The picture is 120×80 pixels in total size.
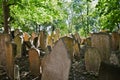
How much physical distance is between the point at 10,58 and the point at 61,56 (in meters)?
3.84

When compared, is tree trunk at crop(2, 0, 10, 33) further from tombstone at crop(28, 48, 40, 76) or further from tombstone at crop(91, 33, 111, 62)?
tombstone at crop(28, 48, 40, 76)

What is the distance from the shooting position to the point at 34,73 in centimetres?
930

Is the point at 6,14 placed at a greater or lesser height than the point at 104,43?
greater

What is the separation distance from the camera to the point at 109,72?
203 inches

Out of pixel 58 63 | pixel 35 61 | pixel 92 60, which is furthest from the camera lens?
pixel 92 60

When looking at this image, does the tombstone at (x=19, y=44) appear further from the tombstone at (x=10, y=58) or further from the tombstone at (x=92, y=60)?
the tombstone at (x=92, y=60)

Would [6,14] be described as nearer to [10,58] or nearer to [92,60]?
[10,58]

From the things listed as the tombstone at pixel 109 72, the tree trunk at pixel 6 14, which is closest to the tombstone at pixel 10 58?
the tombstone at pixel 109 72

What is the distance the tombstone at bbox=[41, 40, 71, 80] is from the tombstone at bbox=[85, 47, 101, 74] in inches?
157

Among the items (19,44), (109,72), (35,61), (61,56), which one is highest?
(61,56)

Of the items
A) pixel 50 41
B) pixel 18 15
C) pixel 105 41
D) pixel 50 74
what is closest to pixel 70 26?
pixel 18 15

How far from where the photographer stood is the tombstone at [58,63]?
5.51 meters

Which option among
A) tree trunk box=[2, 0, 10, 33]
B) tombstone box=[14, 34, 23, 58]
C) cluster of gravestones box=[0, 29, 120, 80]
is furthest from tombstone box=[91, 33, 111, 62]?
tree trunk box=[2, 0, 10, 33]

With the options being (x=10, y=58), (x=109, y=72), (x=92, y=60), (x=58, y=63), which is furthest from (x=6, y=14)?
(x=109, y=72)
